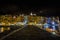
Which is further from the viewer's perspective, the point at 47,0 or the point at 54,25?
the point at 54,25

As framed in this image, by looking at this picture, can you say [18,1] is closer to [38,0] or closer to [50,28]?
[38,0]

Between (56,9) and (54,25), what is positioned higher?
(56,9)

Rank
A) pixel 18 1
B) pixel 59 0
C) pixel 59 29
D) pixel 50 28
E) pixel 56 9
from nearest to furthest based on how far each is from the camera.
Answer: pixel 59 0 < pixel 18 1 < pixel 56 9 < pixel 59 29 < pixel 50 28

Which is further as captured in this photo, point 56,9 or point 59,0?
point 56,9

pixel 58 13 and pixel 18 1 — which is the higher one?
pixel 18 1

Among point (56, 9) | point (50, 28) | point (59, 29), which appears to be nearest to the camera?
point (56, 9)

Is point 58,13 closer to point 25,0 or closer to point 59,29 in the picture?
point 25,0

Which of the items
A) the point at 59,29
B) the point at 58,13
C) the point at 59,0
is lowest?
the point at 59,29

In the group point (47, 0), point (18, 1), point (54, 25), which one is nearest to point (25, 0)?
point (18, 1)

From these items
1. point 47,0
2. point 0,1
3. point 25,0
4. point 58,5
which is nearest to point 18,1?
point 25,0

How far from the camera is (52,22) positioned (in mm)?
6211

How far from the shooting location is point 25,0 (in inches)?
61.0

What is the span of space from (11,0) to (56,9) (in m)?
0.52

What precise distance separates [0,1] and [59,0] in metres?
0.57
